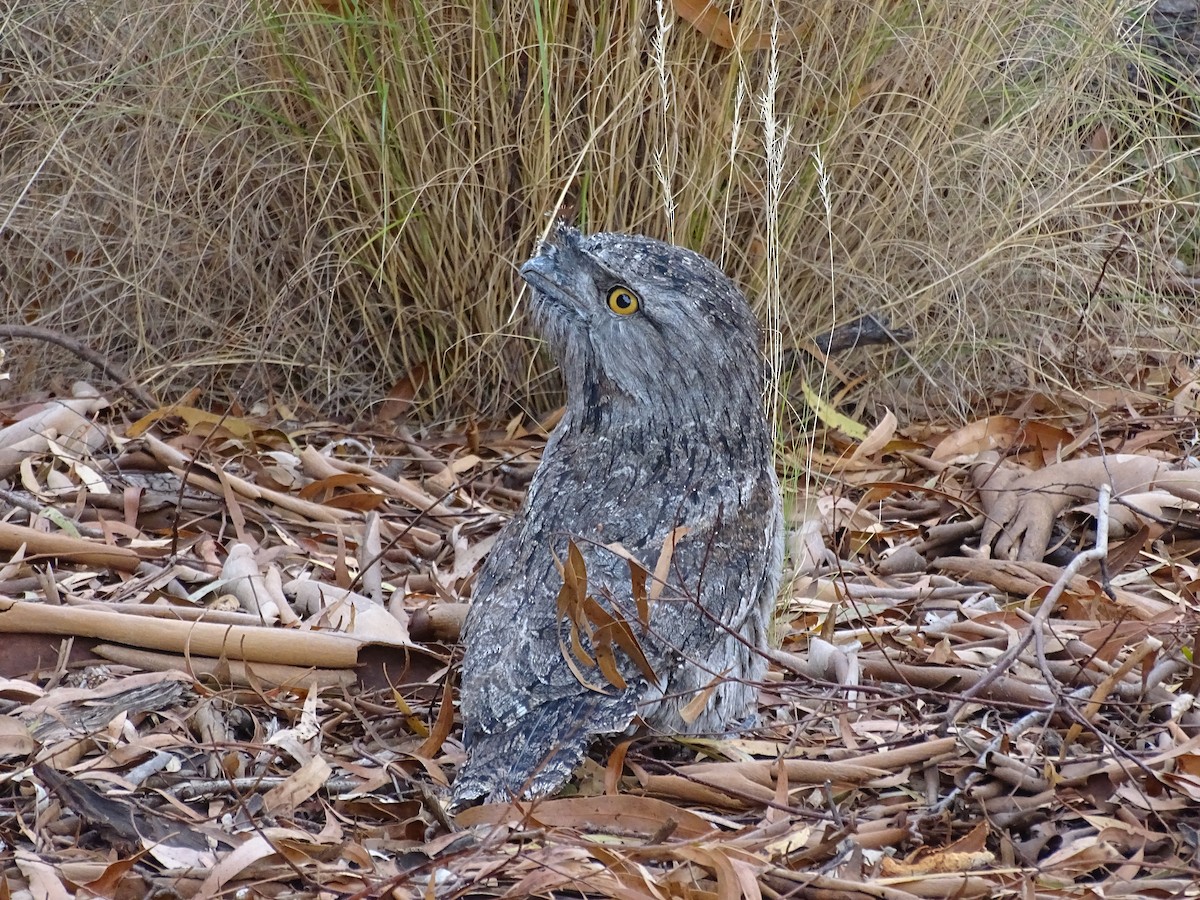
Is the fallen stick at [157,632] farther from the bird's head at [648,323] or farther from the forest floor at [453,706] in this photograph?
the bird's head at [648,323]

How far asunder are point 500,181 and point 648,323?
1737 mm

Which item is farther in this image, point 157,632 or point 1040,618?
point 157,632

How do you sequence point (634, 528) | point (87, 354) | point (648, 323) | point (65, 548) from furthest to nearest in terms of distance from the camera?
point (87, 354) < point (65, 548) < point (648, 323) < point (634, 528)

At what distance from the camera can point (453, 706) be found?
9.21 feet

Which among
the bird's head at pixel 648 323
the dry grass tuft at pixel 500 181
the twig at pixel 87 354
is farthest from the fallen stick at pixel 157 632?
the dry grass tuft at pixel 500 181

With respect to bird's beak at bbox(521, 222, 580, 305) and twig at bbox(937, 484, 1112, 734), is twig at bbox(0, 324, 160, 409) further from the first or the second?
twig at bbox(937, 484, 1112, 734)

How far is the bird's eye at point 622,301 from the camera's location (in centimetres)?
294

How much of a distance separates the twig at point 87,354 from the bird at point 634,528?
178cm

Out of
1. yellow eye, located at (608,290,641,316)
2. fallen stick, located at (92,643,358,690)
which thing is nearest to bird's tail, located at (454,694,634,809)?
fallen stick, located at (92,643,358,690)

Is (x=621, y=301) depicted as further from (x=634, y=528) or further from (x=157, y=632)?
(x=157, y=632)

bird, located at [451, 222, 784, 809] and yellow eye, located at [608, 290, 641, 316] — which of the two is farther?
yellow eye, located at [608, 290, 641, 316]

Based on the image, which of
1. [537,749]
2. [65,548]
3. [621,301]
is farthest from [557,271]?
[65,548]

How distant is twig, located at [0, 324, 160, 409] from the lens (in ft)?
13.3

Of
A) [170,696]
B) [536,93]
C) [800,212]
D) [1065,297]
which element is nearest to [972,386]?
[1065,297]
